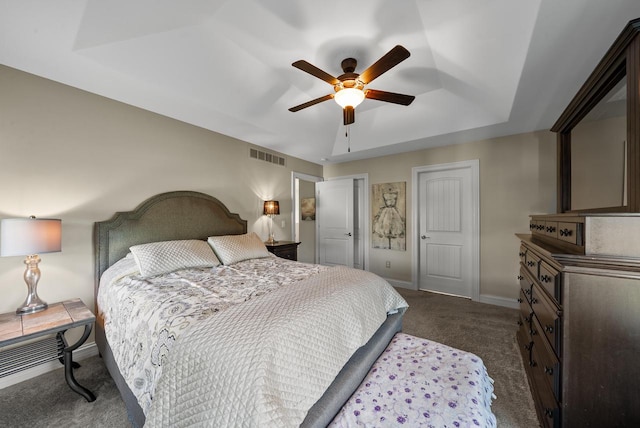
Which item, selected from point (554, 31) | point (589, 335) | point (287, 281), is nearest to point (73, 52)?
point (287, 281)

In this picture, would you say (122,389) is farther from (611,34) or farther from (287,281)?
(611,34)

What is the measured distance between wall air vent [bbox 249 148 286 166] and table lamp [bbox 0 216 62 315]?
2.40 m

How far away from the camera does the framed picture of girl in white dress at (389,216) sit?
431 centimetres

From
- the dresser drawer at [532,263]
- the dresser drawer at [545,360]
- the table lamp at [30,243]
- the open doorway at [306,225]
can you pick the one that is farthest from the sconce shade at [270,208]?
the dresser drawer at [545,360]

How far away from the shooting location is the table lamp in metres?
1.64

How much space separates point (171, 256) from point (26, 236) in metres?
0.91

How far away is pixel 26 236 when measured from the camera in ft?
5.53

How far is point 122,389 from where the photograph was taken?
157cm

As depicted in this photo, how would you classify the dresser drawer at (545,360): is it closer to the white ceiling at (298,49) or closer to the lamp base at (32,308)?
the white ceiling at (298,49)

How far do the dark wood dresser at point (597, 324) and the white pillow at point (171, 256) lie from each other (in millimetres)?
2645

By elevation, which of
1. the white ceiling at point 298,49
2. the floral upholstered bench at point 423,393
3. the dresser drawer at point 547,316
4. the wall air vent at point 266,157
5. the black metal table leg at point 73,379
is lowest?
the black metal table leg at point 73,379

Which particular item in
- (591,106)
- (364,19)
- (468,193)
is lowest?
(468,193)

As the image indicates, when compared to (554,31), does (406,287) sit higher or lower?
lower

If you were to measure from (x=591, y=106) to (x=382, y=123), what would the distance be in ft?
7.76
